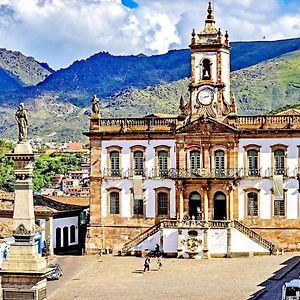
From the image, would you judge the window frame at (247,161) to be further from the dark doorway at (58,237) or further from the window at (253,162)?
the dark doorway at (58,237)

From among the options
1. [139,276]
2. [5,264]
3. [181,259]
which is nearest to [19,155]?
[5,264]

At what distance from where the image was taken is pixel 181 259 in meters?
56.8

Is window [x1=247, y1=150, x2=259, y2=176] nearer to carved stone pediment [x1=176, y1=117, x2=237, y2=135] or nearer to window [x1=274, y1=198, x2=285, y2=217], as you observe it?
carved stone pediment [x1=176, y1=117, x2=237, y2=135]

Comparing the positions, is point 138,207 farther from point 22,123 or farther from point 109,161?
point 22,123

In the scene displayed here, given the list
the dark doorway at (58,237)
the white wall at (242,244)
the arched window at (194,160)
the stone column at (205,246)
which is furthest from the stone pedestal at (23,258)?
the dark doorway at (58,237)

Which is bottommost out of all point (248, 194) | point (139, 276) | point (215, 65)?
point (139, 276)

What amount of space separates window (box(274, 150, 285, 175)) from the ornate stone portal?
34.4 metres

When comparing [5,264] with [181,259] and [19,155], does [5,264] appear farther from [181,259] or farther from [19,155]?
[181,259]

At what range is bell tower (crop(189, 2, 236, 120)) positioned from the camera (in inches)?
2329

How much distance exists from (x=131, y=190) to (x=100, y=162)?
2.74 m

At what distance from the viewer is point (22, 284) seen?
25.3 metres

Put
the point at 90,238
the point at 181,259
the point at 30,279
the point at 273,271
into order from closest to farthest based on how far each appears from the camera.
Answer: the point at 30,279 < the point at 273,271 < the point at 181,259 < the point at 90,238

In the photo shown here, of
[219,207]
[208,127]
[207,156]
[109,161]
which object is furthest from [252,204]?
[109,161]

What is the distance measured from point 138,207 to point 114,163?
128 inches
